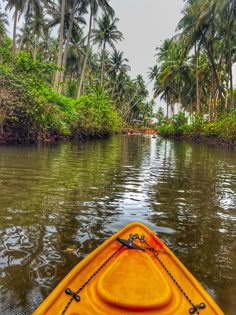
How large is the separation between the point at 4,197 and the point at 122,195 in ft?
7.95

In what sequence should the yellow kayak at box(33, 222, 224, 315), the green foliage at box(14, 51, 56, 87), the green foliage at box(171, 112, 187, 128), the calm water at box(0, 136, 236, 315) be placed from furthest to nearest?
the green foliage at box(171, 112, 187, 128)
the green foliage at box(14, 51, 56, 87)
the calm water at box(0, 136, 236, 315)
the yellow kayak at box(33, 222, 224, 315)

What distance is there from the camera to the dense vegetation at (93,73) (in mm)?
18516

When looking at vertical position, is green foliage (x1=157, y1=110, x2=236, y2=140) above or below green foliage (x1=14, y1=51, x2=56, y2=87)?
below

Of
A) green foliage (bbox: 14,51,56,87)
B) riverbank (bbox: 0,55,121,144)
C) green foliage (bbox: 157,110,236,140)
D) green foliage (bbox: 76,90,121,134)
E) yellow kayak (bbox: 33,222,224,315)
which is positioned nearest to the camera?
yellow kayak (bbox: 33,222,224,315)

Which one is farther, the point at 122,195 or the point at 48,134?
the point at 48,134

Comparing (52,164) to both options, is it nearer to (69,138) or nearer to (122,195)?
(122,195)

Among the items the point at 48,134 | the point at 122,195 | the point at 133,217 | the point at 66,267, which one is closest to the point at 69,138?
the point at 48,134

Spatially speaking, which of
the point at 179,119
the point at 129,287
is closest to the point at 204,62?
the point at 179,119

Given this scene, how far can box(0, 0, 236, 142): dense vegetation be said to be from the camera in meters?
18.5

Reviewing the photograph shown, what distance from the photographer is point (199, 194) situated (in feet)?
24.0

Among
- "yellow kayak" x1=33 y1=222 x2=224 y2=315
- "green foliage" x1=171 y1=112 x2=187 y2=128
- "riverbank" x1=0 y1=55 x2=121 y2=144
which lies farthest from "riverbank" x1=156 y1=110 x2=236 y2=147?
"yellow kayak" x1=33 y1=222 x2=224 y2=315

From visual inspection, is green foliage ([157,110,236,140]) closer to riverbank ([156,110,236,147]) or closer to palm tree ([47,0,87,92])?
riverbank ([156,110,236,147])

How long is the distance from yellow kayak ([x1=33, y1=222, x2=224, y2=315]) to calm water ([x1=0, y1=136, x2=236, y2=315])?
0.50m

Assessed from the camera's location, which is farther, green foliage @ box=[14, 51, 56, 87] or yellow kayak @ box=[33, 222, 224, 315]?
green foliage @ box=[14, 51, 56, 87]
